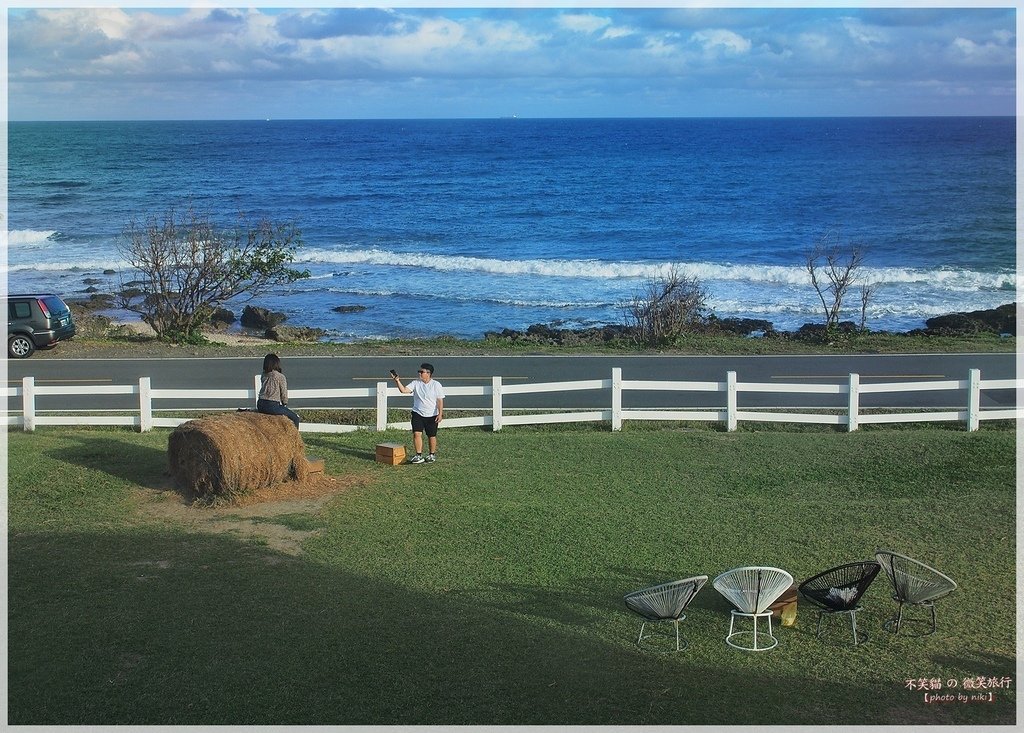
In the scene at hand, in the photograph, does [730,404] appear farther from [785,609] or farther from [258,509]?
[258,509]

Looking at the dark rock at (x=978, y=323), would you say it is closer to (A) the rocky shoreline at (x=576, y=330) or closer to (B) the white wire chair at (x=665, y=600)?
(A) the rocky shoreline at (x=576, y=330)

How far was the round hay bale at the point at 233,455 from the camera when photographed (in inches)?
515

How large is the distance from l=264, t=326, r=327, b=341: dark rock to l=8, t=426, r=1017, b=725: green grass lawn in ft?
53.3

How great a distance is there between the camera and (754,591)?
9094 mm

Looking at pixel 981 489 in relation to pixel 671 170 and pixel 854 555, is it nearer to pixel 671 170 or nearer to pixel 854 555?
pixel 854 555

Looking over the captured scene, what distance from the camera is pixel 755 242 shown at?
58750 mm

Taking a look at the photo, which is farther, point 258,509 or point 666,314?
point 666,314

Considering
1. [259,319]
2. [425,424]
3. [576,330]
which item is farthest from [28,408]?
[576,330]

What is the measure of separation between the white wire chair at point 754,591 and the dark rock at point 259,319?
28679 mm

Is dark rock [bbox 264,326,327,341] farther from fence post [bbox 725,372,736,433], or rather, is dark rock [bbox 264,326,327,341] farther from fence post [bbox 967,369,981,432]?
fence post [bbox 967,369,981,432]

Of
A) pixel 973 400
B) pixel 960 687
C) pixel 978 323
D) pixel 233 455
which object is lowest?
pixel 960 687

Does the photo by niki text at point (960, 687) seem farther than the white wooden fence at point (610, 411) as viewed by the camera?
No

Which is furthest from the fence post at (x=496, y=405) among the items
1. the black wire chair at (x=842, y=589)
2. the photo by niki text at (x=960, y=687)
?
the photo by niki text at (x=960, y=687)

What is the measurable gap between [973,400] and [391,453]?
1009 cm
